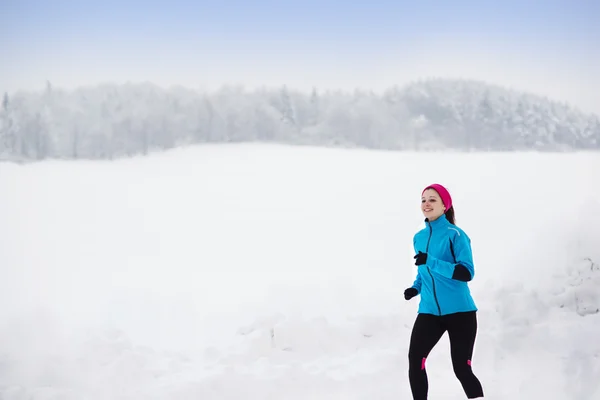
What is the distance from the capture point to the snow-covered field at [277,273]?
10.4 ft

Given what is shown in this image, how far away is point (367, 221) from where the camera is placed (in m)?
4.39

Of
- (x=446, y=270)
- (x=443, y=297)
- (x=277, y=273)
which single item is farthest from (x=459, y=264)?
(x=277, y=273)

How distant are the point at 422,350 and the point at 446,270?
407 mm

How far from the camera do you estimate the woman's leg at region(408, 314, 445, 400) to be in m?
2.31

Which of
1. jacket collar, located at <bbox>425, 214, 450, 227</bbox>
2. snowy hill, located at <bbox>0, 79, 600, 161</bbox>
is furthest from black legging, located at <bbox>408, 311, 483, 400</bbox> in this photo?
snowy hill, located at <bbox>0, 79, 600, 161</bbox>

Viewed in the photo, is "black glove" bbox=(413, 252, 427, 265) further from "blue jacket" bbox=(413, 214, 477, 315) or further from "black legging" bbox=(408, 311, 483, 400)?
"black legging" bbox=(408, 311, 483, 400)

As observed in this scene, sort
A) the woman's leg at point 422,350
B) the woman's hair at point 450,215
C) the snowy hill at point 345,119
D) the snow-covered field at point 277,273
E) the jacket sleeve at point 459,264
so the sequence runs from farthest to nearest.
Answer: the snowy hill at point 345,119, the snow-covered field at point 277,273, the woman's hair at point 450,215, the woman's leg at point 422,350, the jacket sleeve at point 459,264

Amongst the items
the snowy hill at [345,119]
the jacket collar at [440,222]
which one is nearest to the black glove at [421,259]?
the jacket collar at [440,222]

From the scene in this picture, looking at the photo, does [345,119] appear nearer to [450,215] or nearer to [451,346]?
[450,215]

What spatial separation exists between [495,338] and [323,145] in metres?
2.17

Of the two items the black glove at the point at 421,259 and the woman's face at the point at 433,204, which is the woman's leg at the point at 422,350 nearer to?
the black glove at the point at 421,259

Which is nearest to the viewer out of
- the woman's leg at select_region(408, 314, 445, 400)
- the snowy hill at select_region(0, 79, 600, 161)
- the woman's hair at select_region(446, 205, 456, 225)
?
the woman's leg at select_region(408, 314, 445, 400)

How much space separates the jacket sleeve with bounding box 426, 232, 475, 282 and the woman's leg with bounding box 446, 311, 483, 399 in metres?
0.20

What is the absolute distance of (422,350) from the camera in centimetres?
232
